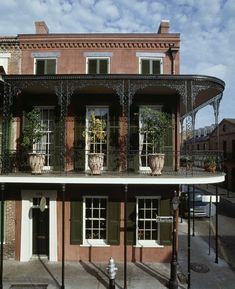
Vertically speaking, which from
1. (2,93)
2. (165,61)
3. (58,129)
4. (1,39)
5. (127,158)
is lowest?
(127,158)

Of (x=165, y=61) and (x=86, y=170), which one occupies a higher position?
(x=165, y=61)

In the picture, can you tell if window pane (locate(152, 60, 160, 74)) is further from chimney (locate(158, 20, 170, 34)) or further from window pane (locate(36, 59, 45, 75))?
window pane (locate(36, 59, 45, 75))

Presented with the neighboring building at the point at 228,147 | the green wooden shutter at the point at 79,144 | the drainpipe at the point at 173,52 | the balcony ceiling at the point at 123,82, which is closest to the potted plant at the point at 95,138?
the green wooden shutter at the point at 79,144

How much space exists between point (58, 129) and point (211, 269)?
8498 mm

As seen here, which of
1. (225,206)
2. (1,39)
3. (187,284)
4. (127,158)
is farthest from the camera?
(225,206)

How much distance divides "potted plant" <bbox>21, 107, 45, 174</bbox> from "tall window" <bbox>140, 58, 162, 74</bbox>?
5129mm

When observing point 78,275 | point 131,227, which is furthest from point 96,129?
point 78,275

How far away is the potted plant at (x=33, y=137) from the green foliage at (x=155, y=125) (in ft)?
13.8

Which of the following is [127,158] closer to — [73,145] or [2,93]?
[73,145]

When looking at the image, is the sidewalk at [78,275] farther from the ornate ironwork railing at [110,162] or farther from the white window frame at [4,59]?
the white window frame at [4,59]

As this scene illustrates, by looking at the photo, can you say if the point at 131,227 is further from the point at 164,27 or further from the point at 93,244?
the point at 164,27

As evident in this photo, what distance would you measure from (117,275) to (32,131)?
252 inches

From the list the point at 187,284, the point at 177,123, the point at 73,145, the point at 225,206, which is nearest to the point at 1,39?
the point at 73,145

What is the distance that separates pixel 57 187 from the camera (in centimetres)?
1253
